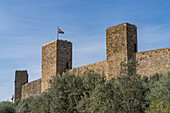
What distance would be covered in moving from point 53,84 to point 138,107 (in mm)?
8181

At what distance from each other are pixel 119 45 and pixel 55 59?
8964 millimetres

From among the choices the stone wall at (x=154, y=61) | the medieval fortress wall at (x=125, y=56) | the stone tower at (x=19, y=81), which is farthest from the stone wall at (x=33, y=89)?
the stone wall at (x=154, y=61)

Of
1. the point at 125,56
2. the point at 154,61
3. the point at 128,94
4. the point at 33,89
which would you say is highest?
the point at 125,56

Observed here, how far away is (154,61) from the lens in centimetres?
1532

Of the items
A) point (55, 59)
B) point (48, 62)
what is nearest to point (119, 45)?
point (55, 59)

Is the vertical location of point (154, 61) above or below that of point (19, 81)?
below

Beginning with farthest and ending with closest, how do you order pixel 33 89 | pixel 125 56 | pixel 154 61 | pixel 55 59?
pixel 33 89 < pixel 55 59 < pixel 125 56 < pixel 154 61

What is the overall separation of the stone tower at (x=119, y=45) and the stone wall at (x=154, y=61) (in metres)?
0.75

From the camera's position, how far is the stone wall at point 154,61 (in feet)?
48.4

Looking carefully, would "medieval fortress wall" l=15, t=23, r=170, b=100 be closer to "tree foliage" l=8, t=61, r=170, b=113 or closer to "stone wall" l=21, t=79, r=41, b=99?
"tree foliage" l=8, t=61, r=170, b=113

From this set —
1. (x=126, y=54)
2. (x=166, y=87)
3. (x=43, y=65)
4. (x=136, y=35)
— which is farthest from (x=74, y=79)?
(x=43, y=65)

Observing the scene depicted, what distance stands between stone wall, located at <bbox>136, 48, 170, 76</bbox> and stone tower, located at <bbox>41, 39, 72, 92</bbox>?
32.6 feet

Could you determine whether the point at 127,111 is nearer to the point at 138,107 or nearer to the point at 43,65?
the point at 138,107

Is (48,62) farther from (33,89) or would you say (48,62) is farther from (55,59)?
(33,89)
